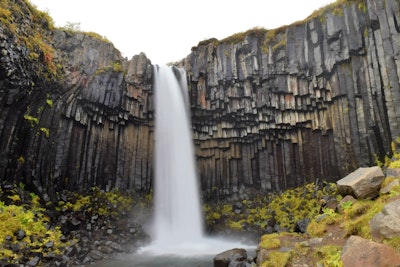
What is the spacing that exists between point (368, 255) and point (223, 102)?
2084 centimetres

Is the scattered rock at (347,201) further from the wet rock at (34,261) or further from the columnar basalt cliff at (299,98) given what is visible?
the wet rock at (34,261)

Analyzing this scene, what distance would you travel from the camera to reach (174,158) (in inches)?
1053

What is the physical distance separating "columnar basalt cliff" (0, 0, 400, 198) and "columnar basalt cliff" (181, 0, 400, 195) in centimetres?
9

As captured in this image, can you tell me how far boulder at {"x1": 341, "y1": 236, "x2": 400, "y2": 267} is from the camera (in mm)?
5953

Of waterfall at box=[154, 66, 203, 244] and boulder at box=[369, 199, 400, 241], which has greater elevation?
waterfall at box=[154, 66, 203, 244]

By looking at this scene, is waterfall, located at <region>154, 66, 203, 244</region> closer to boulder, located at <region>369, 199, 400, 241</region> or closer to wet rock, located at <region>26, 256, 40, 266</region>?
wet rock, located at <region>26, 256, 40, 266</region>

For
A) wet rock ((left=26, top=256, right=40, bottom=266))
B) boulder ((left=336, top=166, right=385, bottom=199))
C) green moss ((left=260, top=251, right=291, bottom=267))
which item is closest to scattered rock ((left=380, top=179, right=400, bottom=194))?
boulder ((left=336, top=166, right=385, bottom=199))

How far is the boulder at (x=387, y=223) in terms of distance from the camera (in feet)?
22.1

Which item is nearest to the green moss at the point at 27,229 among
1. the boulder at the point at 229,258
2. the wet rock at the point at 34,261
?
the wet rock at the point at 34,261

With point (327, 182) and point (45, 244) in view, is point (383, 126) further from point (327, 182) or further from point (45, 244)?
point (45, 244)

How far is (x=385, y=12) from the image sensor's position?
62.1ft

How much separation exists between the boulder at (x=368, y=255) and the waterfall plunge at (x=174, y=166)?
672 inches

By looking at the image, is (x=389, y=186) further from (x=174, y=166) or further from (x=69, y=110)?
(x=69, y=110)

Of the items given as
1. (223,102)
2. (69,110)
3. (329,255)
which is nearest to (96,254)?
(69,110)
